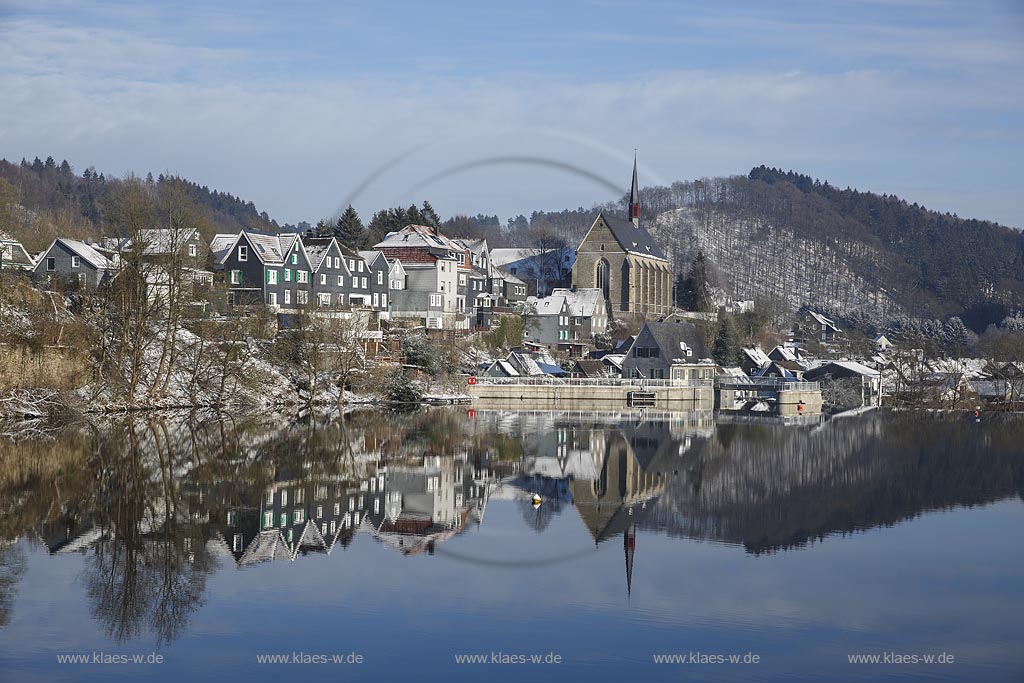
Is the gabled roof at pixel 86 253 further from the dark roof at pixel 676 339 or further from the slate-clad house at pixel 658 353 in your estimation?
the dark roof at pixel 676 339

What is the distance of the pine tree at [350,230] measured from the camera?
263ft

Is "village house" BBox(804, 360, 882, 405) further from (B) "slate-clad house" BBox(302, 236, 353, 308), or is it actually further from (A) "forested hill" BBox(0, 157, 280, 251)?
(A) "forested hill" BBox(0, 157, 280, 251)

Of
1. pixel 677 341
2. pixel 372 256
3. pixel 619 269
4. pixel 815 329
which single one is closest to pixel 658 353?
pixel 677 341

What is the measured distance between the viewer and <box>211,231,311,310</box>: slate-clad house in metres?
60.0

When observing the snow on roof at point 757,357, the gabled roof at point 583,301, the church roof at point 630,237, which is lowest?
the snow on roof at point 757,357

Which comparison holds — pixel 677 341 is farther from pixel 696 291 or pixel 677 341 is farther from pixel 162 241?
pixel 696 291

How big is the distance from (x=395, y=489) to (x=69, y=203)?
108323 mm

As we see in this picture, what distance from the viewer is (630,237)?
98.0m

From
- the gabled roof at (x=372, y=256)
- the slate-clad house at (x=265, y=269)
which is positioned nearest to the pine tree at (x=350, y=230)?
the gabled roof at (x=372, y=256)

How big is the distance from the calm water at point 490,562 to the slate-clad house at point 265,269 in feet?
79.7

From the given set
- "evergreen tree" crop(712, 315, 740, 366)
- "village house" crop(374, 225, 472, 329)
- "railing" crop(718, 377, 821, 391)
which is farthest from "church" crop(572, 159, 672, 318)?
"railing" crop(718, 377, 821, 391)

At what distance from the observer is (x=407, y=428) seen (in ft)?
140

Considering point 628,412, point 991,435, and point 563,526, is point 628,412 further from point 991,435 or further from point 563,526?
point 563,526

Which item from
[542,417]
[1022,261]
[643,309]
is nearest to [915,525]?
[542,417]
